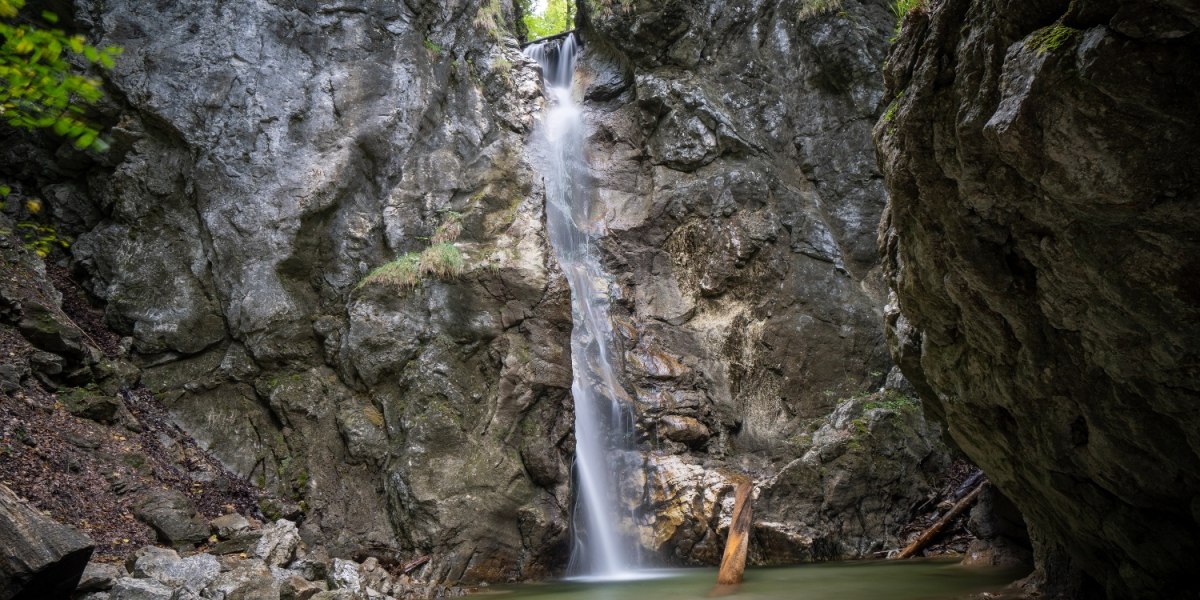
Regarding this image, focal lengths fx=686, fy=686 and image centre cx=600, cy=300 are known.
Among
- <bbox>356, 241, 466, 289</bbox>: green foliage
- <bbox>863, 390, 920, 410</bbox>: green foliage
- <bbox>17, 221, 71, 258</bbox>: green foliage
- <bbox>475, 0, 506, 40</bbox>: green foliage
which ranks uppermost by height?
<bbox>475, 0, 506, 40</bbox>: green foliage

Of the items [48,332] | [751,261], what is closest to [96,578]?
[48,332]

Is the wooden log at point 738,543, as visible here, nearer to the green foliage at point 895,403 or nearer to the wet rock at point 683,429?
the wet rock at point 683,429

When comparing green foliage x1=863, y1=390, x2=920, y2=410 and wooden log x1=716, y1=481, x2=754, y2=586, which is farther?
green foliage x1=863, y1=390, x2=920, y2=410

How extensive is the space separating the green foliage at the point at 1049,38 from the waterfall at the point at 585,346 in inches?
316

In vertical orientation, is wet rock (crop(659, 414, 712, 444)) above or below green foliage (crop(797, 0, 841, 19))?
below

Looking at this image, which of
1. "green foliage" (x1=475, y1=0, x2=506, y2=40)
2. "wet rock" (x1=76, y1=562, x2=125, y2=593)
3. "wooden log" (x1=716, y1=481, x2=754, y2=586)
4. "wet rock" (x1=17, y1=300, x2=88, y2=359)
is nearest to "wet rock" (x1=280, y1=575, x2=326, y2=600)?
"wet rock" (x1=76, y1=562, x2=125, y2=593)

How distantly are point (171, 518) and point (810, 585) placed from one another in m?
6.90

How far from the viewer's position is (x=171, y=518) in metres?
7.23

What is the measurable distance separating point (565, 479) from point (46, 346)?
6453 millimetres

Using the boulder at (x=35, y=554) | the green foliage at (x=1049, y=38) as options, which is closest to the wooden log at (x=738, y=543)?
the boulder at (x=35, y=554)

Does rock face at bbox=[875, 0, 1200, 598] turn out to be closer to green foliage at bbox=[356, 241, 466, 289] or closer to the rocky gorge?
the rocky gorge

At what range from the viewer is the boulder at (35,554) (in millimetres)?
4484

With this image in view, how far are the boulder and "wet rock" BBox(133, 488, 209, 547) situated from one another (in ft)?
7.53

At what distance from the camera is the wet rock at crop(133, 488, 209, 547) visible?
714cm
